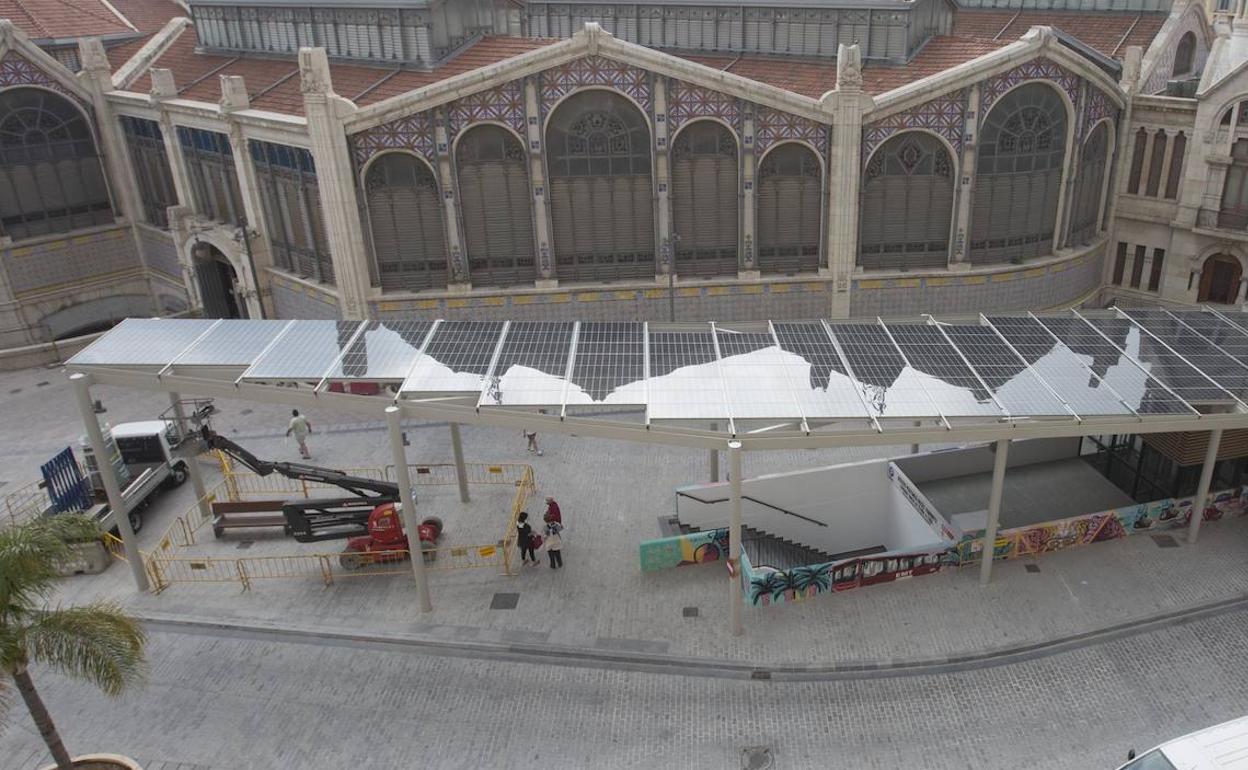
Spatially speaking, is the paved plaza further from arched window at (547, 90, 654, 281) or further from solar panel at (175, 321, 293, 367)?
arched window at (547, 90, 654, 281)

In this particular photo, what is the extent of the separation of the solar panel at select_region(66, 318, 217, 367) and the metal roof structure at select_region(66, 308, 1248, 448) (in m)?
0.05

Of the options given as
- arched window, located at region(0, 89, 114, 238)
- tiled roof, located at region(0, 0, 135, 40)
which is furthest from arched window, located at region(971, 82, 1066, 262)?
tiled roof, located at region(0, 0, 135, 40)

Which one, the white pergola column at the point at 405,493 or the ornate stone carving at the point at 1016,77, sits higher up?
the ornate stone carving at the point at 1016,77

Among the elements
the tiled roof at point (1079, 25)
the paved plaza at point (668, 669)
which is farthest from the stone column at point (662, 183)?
the tiled roof at point (1079, 25)

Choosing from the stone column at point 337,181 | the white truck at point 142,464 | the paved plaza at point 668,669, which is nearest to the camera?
the paved plaza at point 668,669

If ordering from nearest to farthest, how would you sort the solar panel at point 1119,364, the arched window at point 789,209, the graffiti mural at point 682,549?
the solar panel at point 1119,364
the graffiti mural at point 682,549
the arched window at point 789,209

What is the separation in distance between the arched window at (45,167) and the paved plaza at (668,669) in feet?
77.7

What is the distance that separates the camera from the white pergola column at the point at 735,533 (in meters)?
19.8

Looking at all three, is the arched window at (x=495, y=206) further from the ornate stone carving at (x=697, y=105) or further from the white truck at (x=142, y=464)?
the white truck at (x=142, y=464)

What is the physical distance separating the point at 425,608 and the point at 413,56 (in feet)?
75.0

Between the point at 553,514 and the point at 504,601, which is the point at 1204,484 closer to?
the point at 553,514

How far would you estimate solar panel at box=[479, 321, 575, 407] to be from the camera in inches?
833

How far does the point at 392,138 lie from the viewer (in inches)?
A: 1246

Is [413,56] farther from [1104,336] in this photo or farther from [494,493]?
[1104,336]
